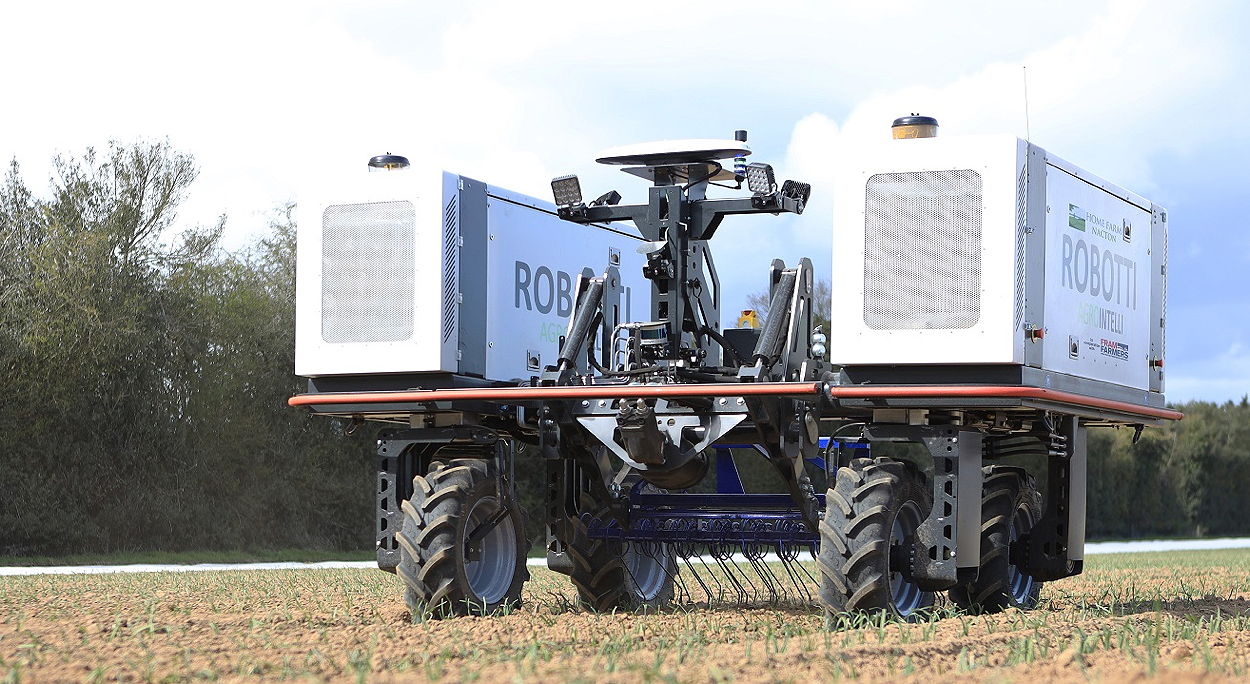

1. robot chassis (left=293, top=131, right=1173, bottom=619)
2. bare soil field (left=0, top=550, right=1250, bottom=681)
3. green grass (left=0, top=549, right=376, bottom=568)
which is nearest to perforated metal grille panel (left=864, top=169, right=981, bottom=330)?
robot chassis (left=293, top=131, right=1173, bottom=619)

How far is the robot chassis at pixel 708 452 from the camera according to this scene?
10.6 metres

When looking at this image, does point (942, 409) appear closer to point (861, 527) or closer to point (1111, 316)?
point (861, 527)

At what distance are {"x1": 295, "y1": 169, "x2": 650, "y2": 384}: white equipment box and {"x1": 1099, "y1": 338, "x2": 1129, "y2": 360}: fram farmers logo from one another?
3.78 meters

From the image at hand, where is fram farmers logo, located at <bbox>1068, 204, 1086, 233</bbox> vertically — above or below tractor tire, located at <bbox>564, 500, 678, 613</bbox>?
above

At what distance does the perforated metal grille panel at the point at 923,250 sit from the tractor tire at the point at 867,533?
97cm

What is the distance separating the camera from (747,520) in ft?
38.9

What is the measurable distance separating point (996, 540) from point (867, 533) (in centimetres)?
188

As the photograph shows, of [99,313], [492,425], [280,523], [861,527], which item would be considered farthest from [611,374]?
[280,523]

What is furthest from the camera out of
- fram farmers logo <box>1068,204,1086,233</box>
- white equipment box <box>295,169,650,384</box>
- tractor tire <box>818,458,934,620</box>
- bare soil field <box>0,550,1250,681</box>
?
white equipment box <box>295,169,650,384</box>

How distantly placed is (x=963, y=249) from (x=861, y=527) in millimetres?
1883

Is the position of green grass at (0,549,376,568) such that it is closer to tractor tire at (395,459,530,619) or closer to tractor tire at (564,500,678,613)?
tractor tire at (564,500,678,613)

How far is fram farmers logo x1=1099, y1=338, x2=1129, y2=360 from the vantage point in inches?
476

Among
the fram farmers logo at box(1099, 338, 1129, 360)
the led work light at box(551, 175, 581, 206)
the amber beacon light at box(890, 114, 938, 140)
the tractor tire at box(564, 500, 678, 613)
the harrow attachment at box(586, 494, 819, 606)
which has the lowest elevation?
the tractor tire at box(564, 500, 678, 613)

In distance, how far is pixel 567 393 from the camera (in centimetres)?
1099
